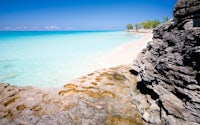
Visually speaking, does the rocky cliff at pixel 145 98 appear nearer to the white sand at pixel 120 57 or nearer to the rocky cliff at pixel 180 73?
the rocky cliff at pixel 180 73

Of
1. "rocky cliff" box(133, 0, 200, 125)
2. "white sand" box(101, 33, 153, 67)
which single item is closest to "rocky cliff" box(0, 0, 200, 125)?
"rocky cliff" box(133, 0, 200, 125)

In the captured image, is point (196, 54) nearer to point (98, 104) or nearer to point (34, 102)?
point (98, 104)

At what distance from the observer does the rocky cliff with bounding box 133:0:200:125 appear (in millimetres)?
6727

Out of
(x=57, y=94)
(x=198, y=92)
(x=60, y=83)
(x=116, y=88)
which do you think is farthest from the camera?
(x=60, y=83)

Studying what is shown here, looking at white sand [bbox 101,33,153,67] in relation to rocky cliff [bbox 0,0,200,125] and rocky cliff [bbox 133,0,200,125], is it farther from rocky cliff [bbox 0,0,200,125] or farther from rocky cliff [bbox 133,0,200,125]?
rocky cliff [bbox 133,0,200,125]

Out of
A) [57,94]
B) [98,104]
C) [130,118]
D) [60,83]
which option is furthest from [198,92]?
[60,83]

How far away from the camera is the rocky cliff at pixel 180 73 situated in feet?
22.1

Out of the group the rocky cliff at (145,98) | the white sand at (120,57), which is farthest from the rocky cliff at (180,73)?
the white sand at (120,57)

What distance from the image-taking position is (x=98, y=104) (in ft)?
29.2

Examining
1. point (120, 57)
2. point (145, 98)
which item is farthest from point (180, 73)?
point (120, 57)

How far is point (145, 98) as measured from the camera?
9609 millimetres

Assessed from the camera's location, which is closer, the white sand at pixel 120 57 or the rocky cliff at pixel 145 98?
the rocky cliff at pixel 145 98

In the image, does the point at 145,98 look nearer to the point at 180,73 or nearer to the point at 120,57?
the point at 180,73

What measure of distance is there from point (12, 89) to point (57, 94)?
3869 mm
